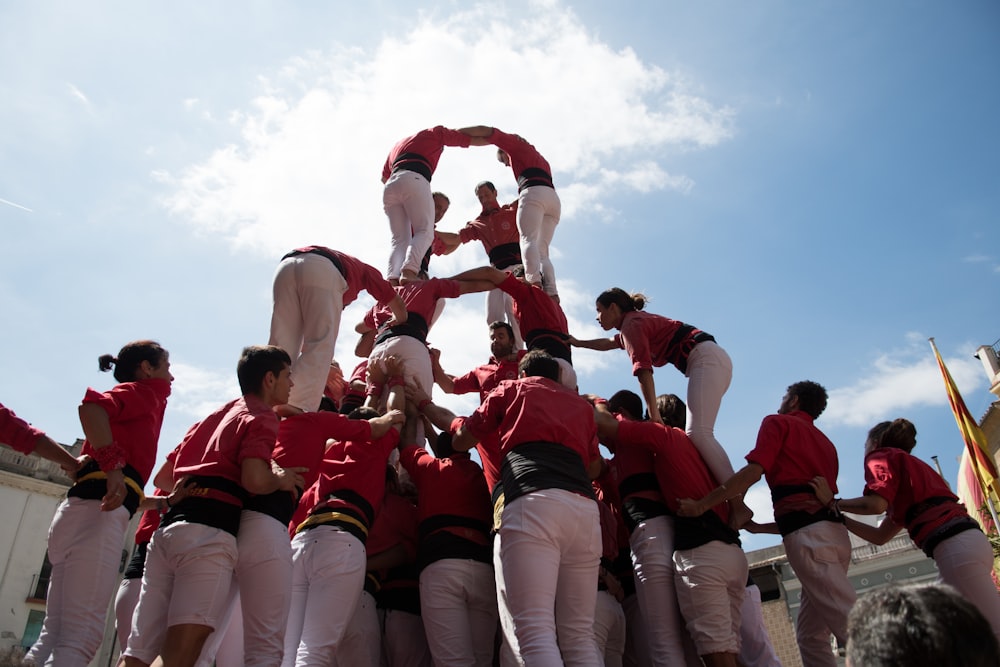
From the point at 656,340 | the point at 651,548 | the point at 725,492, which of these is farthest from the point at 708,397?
the point at 651,548

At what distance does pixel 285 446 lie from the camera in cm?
500

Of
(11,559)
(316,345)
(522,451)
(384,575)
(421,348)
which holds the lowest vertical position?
(384,575)

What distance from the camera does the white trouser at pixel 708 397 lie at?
6086 millimetres

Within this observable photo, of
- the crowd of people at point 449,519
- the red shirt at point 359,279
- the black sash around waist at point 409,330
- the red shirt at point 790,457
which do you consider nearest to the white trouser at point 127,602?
the crowd of people at point 449,519

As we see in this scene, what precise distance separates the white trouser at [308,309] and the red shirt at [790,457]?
357 cm

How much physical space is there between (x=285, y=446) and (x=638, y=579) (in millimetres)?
2796

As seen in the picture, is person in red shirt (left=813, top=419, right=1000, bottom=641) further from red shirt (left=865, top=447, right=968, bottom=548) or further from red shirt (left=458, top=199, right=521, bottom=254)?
red shirt (left=458, top=199, right=521, bottom=254)

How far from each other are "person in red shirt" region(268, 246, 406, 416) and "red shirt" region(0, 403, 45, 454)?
1.87 m

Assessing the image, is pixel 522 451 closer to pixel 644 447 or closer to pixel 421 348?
pixel 644 447

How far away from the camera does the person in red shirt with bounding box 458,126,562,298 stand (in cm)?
989

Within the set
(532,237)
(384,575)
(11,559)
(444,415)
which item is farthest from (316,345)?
(11,559)

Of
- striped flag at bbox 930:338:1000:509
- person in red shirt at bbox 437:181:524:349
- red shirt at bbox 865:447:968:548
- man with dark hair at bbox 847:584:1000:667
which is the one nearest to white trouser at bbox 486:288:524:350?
person in red shirt at bbox 437:181:524:349

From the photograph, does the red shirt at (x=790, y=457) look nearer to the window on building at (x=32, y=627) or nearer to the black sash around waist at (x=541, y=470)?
the black sash around waist at (x=541, y=470)

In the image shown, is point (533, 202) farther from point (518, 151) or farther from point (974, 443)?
point (974, 443)
